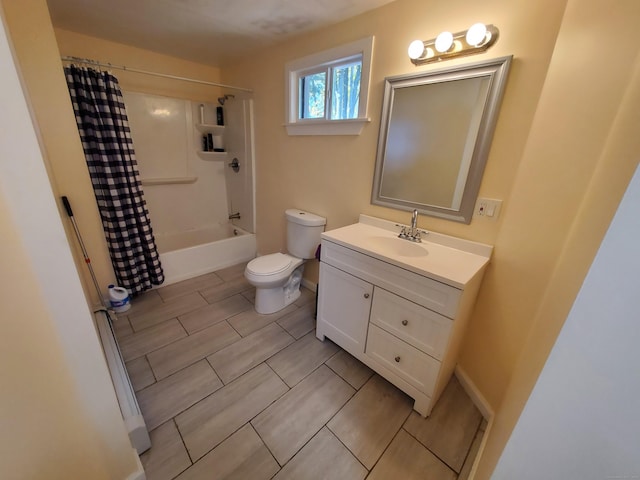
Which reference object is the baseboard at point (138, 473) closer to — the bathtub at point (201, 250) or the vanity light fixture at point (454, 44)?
the bathtub at point (201, 250)

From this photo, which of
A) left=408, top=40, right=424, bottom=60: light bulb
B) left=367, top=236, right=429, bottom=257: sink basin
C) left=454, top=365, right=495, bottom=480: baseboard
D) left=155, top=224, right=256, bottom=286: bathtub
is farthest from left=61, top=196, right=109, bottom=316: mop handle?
left=454, top=365, right=495, bottom=480: baseboard

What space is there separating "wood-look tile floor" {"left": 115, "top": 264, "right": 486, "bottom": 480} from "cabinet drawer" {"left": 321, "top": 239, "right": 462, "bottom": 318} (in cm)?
67

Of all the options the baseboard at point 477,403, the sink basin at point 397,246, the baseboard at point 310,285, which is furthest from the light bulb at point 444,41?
the baseboard at point 310,285

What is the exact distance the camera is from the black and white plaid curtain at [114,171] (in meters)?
1.79

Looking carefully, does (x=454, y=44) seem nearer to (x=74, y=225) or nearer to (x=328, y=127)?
(x=328, y=127)

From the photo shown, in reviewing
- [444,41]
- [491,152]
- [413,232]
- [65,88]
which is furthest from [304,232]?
[65,88]

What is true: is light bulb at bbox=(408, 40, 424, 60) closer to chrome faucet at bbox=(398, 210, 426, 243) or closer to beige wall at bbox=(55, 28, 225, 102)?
chrome faucet at bbox=(398, 210, 426, 243)

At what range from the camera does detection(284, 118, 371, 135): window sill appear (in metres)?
1.77

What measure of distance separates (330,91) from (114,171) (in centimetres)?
180

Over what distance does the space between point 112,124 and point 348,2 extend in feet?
6.14

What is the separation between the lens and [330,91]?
1.90 metres

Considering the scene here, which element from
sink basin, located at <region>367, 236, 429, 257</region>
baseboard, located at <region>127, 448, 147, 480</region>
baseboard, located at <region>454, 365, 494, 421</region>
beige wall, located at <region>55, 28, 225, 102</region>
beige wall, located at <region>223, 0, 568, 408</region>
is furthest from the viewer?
beige wall, located at <region>55, 28, 225, 102</region>

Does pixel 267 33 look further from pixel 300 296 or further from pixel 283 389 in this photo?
pixel 283 389

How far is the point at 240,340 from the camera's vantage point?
1.81 meters
